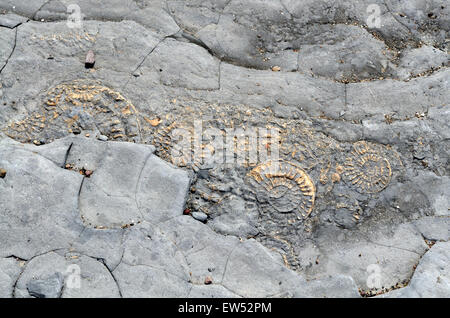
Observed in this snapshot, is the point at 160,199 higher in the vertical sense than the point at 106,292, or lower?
higher

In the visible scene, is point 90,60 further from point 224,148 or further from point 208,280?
point 208,280

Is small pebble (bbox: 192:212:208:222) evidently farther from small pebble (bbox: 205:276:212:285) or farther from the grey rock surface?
small pebble (bbox: 205:276:212:285)

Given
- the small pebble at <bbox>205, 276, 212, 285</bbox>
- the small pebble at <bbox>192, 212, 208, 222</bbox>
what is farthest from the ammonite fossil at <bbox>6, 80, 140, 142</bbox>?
the small pebble at <bbox>205, 276, 212, 285</bbox>

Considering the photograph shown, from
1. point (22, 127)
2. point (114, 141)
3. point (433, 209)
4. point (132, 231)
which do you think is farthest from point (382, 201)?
point (22, 127)

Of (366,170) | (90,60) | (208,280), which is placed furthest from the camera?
(90,60)

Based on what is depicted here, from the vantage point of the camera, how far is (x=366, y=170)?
296 centimetres

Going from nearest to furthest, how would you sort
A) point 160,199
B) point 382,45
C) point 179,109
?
point 160,199
point 179,109
point 382,45

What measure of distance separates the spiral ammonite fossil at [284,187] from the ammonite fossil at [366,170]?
0.85 ft

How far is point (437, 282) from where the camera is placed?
2623mm

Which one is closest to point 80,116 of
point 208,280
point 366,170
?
point 208,280

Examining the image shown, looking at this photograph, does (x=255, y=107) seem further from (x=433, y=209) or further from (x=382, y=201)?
(x=433, y=209)

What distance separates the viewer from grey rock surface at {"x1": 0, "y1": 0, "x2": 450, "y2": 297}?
2660mm

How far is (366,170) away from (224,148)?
2.93 feet

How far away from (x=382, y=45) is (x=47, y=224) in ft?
8.39
